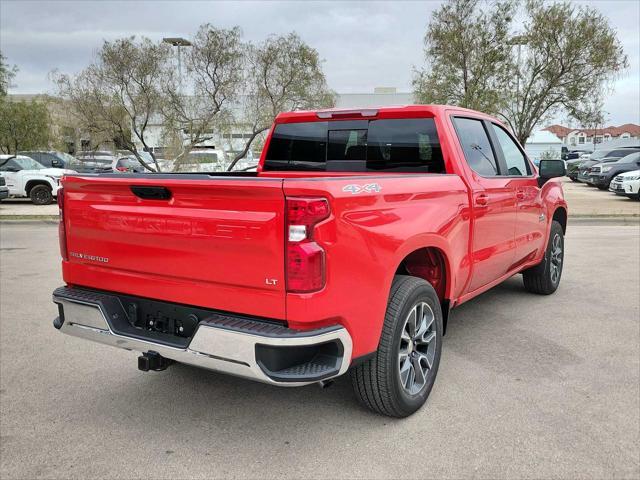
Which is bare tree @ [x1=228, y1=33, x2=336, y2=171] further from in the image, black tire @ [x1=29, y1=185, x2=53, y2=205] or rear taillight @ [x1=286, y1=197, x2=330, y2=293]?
rear taillight @ [x1=286, y1=197, x2=330, y2=293]

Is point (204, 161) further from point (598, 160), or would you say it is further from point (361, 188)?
point (361, 188)

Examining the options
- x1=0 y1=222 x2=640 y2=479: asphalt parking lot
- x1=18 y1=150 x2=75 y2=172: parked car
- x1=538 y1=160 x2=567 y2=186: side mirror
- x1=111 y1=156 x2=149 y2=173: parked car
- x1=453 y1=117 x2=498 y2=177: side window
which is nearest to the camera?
x1=0 y1=222 x2=640 y2=479: asphalt parking lot

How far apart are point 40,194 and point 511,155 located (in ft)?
56.4

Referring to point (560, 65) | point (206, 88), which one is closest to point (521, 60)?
point (560, 65)

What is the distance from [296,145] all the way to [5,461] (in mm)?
3045

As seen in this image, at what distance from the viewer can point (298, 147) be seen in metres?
4.66

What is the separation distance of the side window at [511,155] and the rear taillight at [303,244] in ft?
9.45

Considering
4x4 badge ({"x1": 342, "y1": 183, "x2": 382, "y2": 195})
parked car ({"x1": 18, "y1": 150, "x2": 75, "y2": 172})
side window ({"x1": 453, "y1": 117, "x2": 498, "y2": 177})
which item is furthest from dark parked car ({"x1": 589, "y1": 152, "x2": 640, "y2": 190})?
4x4 badge ({"x1": 342, "y1": 183, "x2": 382, "y2": 195})

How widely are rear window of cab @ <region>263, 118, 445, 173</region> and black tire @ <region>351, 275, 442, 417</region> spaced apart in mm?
1167

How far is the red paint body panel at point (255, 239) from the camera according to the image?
8.34 feet

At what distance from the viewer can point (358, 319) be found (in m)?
2.75

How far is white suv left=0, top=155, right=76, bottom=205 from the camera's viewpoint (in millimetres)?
17969

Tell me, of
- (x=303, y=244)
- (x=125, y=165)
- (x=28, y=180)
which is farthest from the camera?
(x=125, y=165)

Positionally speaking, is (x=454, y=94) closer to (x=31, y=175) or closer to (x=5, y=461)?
(x=31, y=175)
